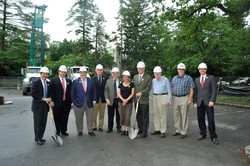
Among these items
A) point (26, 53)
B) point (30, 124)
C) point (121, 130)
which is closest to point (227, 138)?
point (121, 130)

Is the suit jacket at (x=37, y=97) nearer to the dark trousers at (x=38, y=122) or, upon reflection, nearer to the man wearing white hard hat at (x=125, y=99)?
the dark trousers at (x=38, y=122)

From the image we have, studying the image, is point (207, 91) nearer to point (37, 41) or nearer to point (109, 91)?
point (109, 91)

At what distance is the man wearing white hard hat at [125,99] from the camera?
25.3 ft

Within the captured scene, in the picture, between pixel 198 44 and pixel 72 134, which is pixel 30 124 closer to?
pixel 72 134

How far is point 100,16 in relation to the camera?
50375 millimetres

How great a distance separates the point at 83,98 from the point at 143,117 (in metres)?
1.68

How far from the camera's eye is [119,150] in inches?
248

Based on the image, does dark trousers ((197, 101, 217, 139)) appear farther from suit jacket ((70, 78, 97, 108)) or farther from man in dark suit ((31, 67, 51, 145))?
man in dark suit ((31, 67, 51, 145))

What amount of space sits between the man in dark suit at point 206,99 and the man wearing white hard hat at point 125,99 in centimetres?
169

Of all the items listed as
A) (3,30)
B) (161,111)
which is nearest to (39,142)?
(161,111)

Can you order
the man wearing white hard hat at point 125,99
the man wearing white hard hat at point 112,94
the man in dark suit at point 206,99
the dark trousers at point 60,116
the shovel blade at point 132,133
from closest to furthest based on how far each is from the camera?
the man in dark suit at point 206,99 < the shovel blade at point 132,133 < the dark trousers at point 60,116 < the man wearing white hard hat at point 125,99 < the man wearing white hard hat at point 112,94

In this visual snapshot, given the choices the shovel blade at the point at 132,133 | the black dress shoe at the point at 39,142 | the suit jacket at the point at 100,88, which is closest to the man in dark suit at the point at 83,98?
the suit jacket at the point at 100,88

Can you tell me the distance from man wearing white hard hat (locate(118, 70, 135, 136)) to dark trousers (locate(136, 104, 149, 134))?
0.29 m

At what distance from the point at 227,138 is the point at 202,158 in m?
2.19
